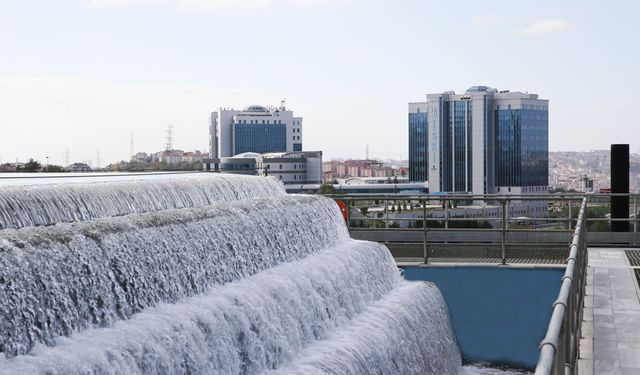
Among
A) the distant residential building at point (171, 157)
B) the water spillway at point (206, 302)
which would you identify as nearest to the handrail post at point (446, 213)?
the water spillway at point (206, 302)

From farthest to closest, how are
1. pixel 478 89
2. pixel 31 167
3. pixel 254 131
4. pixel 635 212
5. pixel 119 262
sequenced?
pixel 254 131 → pixel 478 89 → pixel 31 167 → pixel 635 212 → pixel 119 262

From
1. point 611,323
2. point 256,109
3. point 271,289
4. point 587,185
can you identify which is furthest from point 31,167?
point 256,109

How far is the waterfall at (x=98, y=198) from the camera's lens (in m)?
7.09

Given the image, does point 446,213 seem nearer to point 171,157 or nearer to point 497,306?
point 497,306

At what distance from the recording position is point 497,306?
1163 centimetres

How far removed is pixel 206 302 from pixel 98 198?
2.18 meters

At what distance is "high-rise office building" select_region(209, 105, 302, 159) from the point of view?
15538 cm

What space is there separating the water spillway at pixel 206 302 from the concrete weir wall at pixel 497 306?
1353 millimetres

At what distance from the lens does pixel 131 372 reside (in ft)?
16.6

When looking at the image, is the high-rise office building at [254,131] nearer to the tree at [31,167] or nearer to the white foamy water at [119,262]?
the tree at [31,167]

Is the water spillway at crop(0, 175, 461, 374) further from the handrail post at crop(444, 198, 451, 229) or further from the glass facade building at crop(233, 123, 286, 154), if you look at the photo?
the glass facade building at crop(233, 123, 286, 154)

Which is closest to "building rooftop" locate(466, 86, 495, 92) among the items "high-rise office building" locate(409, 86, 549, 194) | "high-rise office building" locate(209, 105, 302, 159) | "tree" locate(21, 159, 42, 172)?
"high-rise office building" locate(409, 86, 549, 194)

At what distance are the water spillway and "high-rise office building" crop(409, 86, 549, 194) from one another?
4648 inches

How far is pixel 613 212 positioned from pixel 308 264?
8.40 meters
